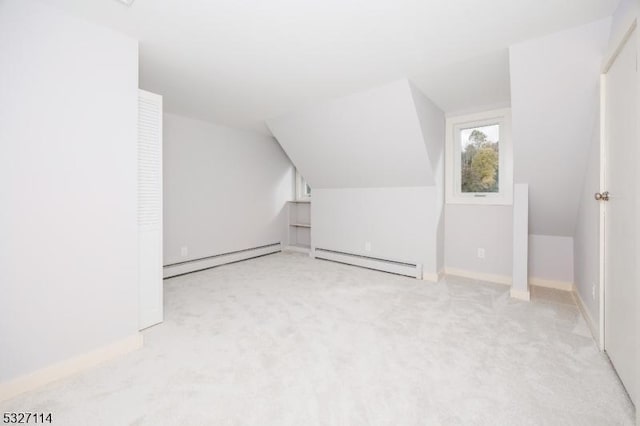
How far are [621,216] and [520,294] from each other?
1.49m

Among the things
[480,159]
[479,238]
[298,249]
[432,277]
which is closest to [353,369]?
[432,277]

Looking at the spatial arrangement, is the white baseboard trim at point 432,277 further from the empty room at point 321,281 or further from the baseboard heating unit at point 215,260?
the baseboard heating unit at point 215,260

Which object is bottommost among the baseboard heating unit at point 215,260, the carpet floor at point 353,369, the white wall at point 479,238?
the carpet floor at point 353,369

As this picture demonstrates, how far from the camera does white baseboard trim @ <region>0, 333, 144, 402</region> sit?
1438 mm

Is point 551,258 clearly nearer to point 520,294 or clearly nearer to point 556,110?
point 520,294

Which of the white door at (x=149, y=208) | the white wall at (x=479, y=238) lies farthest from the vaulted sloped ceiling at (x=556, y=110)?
the white door at (x=149, y=208)

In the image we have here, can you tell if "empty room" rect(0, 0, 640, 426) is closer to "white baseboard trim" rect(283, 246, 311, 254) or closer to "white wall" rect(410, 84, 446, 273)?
"white wall" rect(410, 84, 446, 273)

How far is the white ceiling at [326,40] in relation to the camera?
5.34ft

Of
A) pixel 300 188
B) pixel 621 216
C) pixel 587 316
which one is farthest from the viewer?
pixel 300 188

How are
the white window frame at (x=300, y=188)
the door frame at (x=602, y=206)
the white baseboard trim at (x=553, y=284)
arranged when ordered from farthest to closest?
the white window frame at (x=300, y=188) → the white baseboard trim at (x=553, y=284) → the door frame at (x=602, y=206)

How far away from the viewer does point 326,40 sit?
77.2 inches

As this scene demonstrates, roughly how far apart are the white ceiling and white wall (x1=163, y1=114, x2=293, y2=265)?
1039 mm

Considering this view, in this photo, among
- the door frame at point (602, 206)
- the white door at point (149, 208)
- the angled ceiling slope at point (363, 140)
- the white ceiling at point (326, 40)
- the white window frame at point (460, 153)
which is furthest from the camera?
the white window frame at point (460, 153)

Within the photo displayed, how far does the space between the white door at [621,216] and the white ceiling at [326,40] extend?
48 cm
